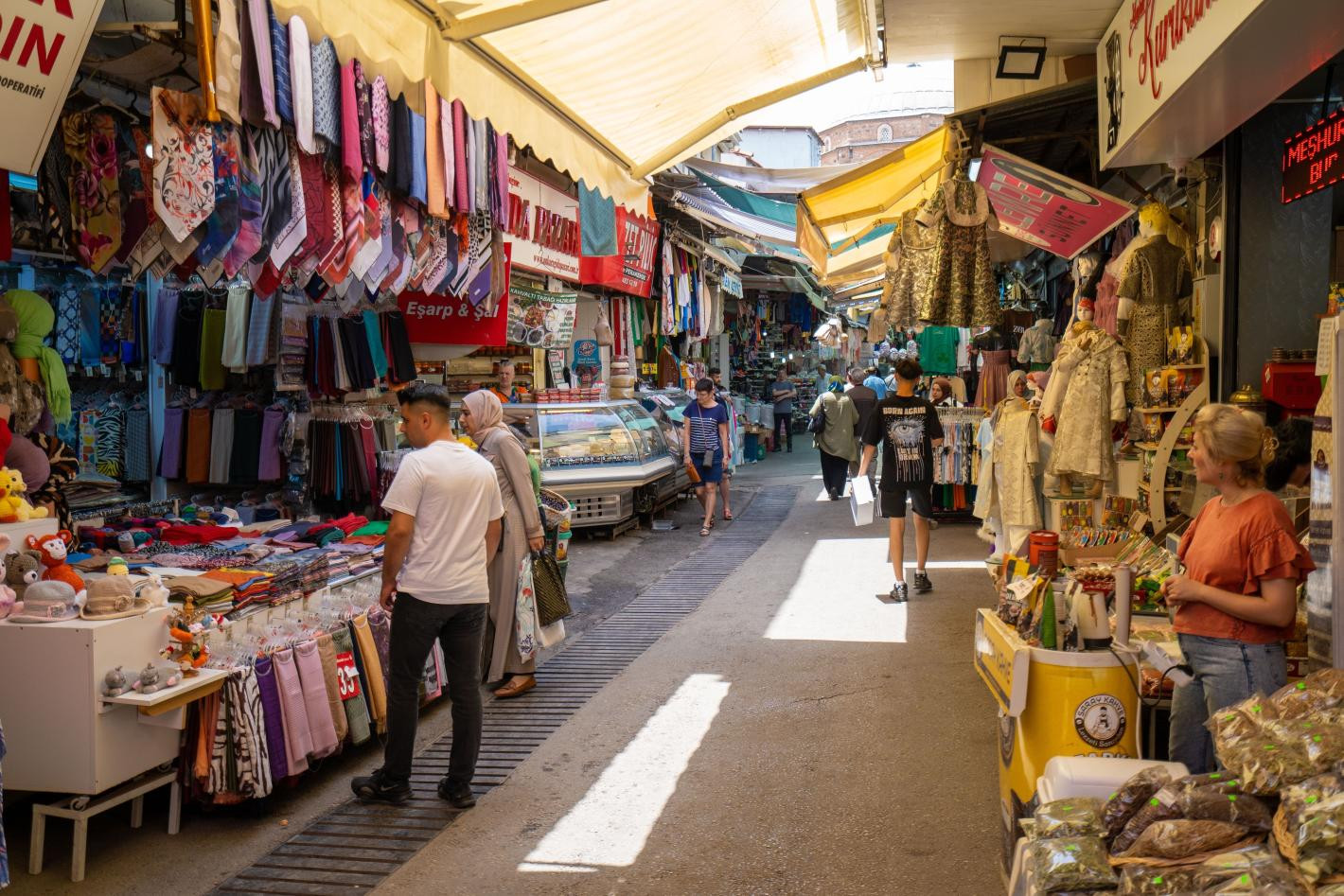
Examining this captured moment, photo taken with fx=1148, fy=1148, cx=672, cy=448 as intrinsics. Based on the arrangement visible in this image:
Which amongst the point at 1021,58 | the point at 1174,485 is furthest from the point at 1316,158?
the point at 1021,58

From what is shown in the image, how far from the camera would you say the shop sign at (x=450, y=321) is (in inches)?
337

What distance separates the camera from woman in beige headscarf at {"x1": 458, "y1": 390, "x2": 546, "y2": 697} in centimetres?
666

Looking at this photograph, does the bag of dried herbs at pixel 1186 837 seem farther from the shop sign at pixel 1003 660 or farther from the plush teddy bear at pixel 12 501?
the plush teddy bear at pixel 12 501

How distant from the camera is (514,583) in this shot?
6922 mm

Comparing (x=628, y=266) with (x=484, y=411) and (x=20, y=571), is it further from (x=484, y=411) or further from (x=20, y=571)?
(x=20, y=571)

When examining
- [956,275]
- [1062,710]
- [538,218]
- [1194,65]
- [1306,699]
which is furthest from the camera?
[538,218]

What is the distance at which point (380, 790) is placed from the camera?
526 centimetres

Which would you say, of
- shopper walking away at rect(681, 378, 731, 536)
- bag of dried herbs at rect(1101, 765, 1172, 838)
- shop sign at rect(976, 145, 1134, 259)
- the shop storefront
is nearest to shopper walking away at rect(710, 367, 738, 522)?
shopper walking away at rect(681, 378, 731, 536)

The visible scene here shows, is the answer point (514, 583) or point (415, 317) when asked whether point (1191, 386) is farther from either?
point (415, 317)

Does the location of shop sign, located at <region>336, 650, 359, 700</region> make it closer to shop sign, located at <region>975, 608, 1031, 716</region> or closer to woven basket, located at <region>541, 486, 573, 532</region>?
woven basket, located at <region>541, 486, 573, 532</region>

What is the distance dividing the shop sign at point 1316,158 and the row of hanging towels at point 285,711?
4791 millimetres

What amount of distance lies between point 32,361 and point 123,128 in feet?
7.31

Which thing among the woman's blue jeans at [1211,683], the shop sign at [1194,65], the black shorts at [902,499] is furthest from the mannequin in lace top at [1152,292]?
the woman's blue jeans at [1211,683]

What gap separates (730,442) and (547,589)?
902cm
